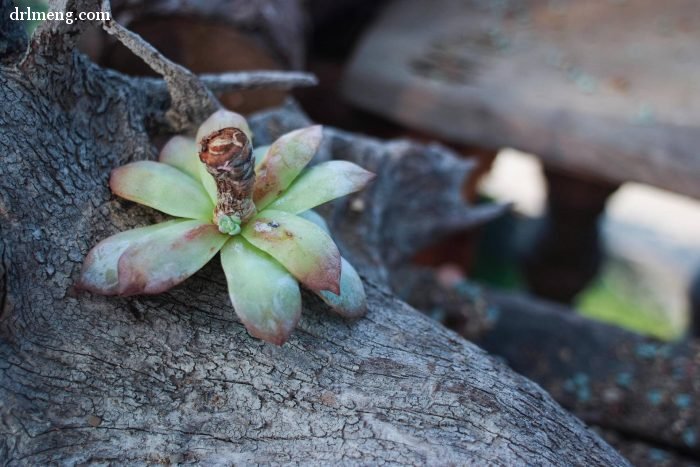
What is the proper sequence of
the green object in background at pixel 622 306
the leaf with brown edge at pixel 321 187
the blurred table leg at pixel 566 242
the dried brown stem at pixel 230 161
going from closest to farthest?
the dried brown stem at pixel 230 161
the leaf with brown edge at pixel 321 187
the blurred table leg at pixel 566 242
the green object in background at pixel 622 306

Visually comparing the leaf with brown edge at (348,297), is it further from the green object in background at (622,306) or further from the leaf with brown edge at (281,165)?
the green object in background at (622,306)

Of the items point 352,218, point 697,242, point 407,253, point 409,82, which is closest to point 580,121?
point 409,82

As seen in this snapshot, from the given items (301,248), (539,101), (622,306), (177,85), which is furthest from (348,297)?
(622,306)

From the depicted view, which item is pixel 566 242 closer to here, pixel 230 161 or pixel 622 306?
pixel 622 306

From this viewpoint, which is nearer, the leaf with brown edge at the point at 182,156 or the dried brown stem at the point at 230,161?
the dried brown stem at the point at 230,161

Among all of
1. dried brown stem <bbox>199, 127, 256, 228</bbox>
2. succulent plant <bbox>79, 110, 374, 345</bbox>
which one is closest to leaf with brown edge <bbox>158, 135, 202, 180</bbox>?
succulent plant <bbox>79, 110, 374, 345</bbox>

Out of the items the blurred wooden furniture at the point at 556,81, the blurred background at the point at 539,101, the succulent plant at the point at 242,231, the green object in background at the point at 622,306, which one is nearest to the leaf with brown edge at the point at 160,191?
the succulent plant at the point at 242,231
